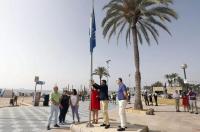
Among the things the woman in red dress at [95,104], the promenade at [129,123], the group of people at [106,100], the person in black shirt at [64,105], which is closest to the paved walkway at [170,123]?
the promenade at [129,123]

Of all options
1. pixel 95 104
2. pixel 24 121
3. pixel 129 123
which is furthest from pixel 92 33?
pixel 24 121

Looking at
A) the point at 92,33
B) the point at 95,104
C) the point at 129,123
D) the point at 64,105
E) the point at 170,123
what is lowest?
the point at 170,123

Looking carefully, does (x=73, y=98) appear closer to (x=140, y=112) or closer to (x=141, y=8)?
(x=140, y=112)

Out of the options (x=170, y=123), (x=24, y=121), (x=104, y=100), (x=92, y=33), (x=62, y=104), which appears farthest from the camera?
(x=62, y=104)

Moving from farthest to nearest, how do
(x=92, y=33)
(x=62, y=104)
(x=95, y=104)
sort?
(x=62, y=104), (x=92, y=33), (x=95, y=104)

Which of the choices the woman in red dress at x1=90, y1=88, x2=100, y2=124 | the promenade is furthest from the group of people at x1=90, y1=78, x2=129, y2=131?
the promenade

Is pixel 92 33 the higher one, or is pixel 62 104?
pixel 92 33

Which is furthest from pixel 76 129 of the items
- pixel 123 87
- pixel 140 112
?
pixel 140 112

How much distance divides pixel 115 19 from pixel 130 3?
7.55 feet

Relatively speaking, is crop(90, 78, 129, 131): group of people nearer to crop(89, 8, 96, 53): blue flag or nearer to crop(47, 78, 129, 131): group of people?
crop(47, 78, 129, 131): group of people

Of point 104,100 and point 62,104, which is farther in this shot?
point 62,104

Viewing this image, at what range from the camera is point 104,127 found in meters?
9.62

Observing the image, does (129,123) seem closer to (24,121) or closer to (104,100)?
(104,100)

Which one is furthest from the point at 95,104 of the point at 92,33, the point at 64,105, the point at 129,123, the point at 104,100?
the point at 92,33
